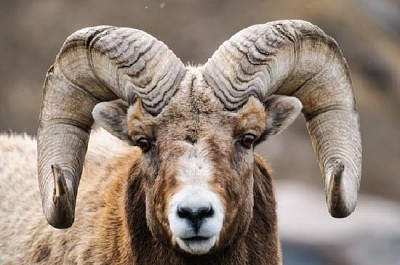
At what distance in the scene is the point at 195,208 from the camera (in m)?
11.4

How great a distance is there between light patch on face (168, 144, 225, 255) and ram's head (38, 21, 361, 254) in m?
0.01

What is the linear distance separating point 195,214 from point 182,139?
957 mm

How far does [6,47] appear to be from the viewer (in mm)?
44875

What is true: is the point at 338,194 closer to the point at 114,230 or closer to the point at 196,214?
A: the point at 196,214

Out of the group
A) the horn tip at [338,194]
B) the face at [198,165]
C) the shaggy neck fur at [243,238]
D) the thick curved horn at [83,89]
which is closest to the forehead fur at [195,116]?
the face at [198,165]

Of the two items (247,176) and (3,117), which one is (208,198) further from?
(3,117)

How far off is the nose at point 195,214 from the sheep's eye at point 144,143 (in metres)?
1.15

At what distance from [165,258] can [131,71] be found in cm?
178

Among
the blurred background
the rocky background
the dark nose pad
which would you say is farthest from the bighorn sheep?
the rocky background

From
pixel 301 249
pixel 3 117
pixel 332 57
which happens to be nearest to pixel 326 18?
pixel 3 117

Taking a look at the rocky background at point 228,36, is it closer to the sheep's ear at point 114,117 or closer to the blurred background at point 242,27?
the blurred background at point 242,27

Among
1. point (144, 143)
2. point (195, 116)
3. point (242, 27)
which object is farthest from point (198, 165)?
point (242, 27)

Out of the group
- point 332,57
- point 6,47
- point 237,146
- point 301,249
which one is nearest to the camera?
point 237,146

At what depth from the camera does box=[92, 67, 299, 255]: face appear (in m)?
11.6
